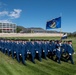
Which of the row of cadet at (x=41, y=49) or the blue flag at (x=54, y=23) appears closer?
the row of cadet at (x=41, y=49)

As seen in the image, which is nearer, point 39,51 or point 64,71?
point 64,71

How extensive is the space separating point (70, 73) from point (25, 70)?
265 cm

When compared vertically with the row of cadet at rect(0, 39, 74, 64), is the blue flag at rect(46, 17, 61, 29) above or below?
above

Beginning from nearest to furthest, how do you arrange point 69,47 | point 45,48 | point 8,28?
1. point 69,47
2. point 45,48
3. point 8,28

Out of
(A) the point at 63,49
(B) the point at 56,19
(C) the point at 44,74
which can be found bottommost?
(C) the point at 44,74

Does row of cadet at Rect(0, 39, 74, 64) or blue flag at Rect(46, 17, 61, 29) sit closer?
row of cadet at Rect(0, 39, 74, 64)

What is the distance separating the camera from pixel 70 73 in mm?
11727

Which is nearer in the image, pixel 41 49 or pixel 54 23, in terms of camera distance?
pixel 41 49

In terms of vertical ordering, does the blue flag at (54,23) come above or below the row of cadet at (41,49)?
above

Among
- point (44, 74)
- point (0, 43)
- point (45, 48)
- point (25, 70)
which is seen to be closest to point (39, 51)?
point (45, 48)

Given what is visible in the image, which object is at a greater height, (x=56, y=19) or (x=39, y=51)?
(x=56, y=19)

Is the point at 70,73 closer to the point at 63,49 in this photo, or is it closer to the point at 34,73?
the point at 34,73

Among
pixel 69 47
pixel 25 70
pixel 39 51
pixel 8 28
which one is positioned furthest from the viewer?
pixel 8 28

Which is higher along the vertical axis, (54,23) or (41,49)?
(54,23)
